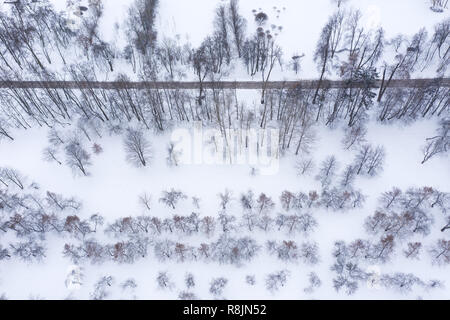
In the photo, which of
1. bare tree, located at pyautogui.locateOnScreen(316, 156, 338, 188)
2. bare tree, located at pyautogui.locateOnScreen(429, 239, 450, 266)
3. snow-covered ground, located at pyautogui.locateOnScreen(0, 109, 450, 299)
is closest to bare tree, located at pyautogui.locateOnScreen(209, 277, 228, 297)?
snow-covered ground, located at pyautogui.locateOnScreen(0, 109, 450, 299)

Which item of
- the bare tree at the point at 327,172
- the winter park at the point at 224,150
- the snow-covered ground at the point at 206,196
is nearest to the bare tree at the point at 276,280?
the winter park at the point at 224,150

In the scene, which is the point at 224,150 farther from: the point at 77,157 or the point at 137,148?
the point at 77,157

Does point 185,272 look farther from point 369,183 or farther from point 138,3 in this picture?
point 138,3

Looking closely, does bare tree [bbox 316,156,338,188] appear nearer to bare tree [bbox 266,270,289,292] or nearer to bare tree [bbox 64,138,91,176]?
bare tree [bbox 266,270,289,292]

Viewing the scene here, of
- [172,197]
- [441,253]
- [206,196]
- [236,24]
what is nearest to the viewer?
[441,253]

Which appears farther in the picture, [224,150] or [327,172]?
[224,150]

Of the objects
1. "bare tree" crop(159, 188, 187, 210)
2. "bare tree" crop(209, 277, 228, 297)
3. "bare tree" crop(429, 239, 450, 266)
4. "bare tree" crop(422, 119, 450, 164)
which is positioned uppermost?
"bare tree" crop(422, 119, 450, 164)

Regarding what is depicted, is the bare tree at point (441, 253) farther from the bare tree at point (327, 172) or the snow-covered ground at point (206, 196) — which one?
the bare tree at point (327, 172)

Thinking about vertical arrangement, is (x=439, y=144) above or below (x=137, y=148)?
below

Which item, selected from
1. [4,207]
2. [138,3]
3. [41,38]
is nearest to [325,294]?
[4,207]

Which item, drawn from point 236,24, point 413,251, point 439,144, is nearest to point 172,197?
point 236,24
